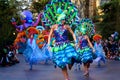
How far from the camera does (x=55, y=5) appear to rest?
41.3 ft

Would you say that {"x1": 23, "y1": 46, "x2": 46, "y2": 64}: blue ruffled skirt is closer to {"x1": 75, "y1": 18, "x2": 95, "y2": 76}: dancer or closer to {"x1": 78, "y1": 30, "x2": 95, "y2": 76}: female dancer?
{"x1": 75, "y1": 18, "x2": 95, "y2": 76}: dancer

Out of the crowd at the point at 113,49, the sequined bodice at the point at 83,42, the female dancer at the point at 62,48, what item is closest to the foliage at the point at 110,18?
→ the crowd at the point at 113,49

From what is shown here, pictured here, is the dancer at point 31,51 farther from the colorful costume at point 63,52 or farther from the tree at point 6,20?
the colorful costume at point 63,52

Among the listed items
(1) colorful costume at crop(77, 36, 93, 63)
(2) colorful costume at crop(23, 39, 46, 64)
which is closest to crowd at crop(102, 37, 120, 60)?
(2) colorful costume at crop(23, 39, 46, 64)

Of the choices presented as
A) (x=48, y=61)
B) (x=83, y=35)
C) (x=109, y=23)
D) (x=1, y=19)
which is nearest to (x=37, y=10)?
(x=109, y=23)

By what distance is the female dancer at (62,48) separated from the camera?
39.0 feet

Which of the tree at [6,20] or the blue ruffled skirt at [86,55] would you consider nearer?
the blue ruffled skirt at [86,55]

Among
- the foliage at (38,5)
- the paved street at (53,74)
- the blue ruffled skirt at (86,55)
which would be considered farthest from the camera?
the foliage at (38,5)

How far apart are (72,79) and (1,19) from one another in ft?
48.9

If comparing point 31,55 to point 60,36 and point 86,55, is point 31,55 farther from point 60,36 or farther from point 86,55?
point 60,36

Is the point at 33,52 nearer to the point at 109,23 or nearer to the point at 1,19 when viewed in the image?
the point at 1,19

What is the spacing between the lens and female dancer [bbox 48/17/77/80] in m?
11.9

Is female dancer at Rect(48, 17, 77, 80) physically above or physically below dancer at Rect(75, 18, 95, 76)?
above

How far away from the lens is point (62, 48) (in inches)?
468
